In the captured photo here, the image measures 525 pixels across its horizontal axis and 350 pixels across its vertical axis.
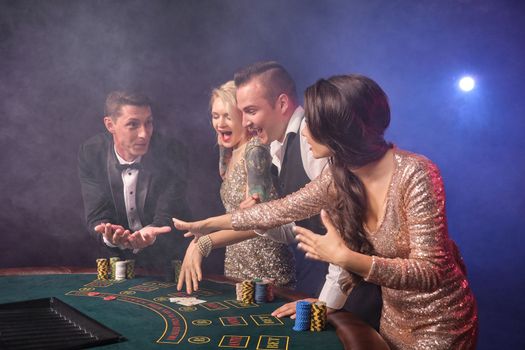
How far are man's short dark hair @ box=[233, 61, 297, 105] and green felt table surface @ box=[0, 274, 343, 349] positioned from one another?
57.0 inches

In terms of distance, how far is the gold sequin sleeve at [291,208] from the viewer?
2.78 m

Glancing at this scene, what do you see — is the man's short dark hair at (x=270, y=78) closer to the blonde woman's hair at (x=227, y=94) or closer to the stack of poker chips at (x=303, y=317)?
the blonde woman's hair at (x=227, y=94)

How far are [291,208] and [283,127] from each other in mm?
1074

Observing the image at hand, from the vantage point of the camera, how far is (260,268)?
12.6 ft

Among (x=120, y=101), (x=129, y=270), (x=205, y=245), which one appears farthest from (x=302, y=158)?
(x=120, y=101)

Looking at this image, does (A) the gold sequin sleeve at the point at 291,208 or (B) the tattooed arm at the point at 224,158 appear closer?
(A) the gold sequin sleeve at the point at 291,208

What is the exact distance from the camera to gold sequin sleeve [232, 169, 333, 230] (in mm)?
2783

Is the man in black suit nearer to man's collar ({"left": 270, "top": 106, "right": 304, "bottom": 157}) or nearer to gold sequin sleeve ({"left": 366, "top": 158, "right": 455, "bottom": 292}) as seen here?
man's collar ({"left": 270, "top": 106, "right": 304, "bottom": 157})

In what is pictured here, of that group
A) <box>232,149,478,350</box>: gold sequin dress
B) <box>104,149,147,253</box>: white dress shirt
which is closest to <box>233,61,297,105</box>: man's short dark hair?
<box>104,149,147,253</box>: white dress shirt

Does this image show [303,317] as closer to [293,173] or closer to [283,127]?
[293,173]

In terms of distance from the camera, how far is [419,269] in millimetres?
2127

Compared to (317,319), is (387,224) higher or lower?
higher

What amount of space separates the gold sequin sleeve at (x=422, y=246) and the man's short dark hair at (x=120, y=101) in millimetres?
2755

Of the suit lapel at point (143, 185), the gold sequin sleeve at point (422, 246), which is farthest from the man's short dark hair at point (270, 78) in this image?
the gold sequin sleeve at point (422, 246)
